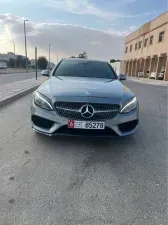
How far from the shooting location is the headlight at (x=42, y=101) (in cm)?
305

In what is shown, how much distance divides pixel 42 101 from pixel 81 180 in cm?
138

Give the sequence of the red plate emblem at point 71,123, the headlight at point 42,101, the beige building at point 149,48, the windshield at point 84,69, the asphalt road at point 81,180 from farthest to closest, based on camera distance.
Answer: the beige building at point 149,48 → the windshield at point 84,69 → the headlight at point 42,101 → the red plate emblem at point 71,123 → the asphalt road at point 81,180

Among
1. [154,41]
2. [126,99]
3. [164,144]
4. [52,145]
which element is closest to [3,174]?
[52,145]

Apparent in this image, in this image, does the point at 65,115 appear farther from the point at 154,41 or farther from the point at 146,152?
the point at 154,41

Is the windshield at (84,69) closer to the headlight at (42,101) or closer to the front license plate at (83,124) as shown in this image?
the headlight at (42,101)

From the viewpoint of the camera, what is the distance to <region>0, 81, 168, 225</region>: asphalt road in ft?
6.24

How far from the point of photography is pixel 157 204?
211 centimetres

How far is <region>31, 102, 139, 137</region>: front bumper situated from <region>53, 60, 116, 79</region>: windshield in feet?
5.11

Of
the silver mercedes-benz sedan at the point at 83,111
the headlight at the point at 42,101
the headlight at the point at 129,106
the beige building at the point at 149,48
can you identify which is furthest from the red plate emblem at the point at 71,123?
the beige building at the point at 149,48

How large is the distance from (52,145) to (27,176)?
0.92 metres

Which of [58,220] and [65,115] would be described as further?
[65,115]

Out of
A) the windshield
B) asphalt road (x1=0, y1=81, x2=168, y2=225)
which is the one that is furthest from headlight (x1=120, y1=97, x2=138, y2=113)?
the windshield

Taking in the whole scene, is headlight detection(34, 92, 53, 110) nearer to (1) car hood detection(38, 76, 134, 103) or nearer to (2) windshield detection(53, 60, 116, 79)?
(1) car hood detection(38, 76, 134, 103)

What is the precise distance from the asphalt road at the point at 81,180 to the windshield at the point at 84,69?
5.05ft
